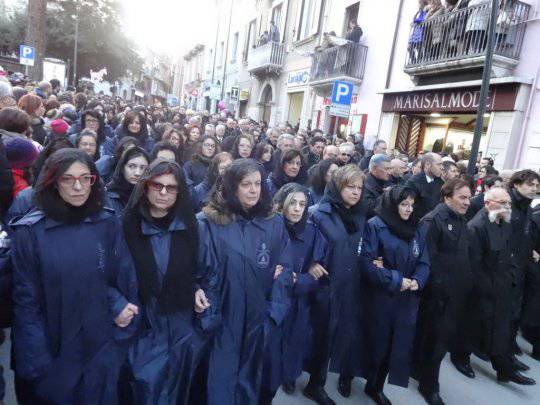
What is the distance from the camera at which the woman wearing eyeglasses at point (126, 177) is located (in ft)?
11.1

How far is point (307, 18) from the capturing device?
2030 cm

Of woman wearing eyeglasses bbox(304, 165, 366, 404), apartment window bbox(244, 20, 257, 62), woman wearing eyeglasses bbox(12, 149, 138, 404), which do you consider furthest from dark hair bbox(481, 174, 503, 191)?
apartment window bbox(244, 20, 257, 62)

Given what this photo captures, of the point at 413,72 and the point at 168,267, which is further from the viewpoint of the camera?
the point at 413,72

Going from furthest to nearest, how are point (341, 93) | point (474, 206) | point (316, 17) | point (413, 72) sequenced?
1. point (316, 17)
2. point (413, 72)
3. point (341, 93)
4. point (474, 206)

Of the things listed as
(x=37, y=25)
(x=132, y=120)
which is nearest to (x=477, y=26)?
(x=132, y=120)

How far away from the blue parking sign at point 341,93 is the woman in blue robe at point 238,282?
7.60 meters

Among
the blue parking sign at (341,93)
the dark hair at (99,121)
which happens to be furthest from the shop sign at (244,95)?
the dark hair at (99,121)

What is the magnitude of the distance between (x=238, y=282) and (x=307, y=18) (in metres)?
19.9

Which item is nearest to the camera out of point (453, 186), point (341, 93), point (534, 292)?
point (453, 186)

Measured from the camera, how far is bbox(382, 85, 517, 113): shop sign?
30.6 ft

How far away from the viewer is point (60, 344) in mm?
2352

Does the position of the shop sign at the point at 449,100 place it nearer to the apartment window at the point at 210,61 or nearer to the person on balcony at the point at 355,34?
the person on balcony at the point at 355,34

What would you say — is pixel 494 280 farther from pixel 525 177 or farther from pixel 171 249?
pixel 171 249

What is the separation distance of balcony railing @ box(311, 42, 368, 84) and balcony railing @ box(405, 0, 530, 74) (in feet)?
8.61
